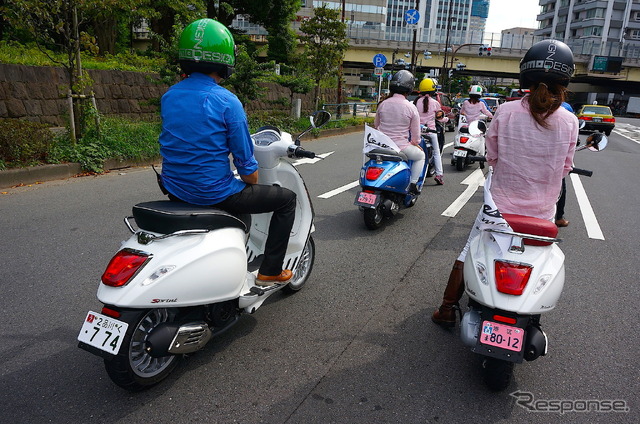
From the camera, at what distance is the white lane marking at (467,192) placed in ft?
24.3

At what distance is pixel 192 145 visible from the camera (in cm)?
285

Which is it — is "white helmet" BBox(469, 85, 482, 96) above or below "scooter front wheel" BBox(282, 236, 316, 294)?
above

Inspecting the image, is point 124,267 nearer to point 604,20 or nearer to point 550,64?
point 550,64

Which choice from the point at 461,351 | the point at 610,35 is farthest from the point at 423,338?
the point at 610,35

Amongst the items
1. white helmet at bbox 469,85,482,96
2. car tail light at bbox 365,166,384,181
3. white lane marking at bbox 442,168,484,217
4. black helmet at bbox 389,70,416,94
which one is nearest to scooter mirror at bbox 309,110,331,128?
car tail light at bbox 365,166,384,181

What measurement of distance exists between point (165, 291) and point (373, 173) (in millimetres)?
3957

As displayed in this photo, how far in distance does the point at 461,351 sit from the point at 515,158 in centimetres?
138

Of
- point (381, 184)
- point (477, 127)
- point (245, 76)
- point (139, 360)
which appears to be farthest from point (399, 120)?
point (245, 76)

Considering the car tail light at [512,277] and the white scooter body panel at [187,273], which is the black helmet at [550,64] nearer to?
the car tail light at [512,277]

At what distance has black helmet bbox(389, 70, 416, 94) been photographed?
6523 millimetres

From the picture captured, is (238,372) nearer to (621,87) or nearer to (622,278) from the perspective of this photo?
(622,278)

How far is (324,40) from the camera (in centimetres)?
2206

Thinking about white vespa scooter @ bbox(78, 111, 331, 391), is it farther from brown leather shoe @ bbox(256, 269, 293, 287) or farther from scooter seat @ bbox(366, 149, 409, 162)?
scooter seat @ bbox(366, 149, 409, 162)

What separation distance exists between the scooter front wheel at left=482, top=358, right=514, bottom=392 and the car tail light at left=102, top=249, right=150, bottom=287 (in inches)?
80.3
